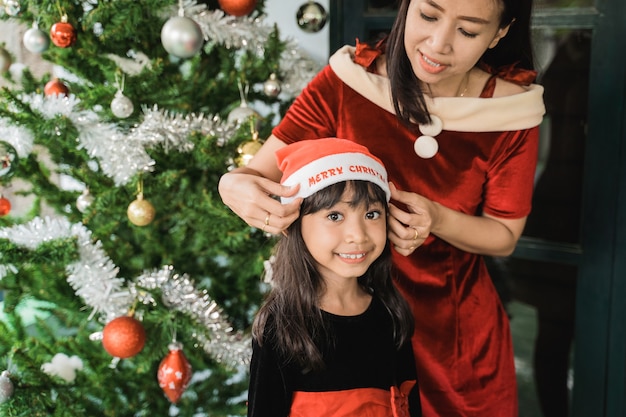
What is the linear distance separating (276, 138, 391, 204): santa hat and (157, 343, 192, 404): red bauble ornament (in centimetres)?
61

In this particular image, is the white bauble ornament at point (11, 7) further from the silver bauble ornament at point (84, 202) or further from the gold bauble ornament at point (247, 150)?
the gold bauble ornament at point (247, 150)

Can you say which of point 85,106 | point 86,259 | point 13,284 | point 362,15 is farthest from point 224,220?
point 362,15

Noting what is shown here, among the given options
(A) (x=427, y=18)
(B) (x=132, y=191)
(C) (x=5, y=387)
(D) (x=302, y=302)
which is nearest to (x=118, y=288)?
(B) (x=132, y=191)

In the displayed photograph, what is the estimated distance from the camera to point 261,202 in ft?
3.63

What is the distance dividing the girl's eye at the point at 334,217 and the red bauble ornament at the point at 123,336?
632 mm

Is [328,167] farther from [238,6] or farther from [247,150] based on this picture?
[238,6]

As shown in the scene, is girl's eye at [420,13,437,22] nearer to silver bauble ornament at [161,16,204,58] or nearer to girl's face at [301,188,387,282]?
girl's face at [301,188,387,282]

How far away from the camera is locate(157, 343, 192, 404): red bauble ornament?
1.52 meters

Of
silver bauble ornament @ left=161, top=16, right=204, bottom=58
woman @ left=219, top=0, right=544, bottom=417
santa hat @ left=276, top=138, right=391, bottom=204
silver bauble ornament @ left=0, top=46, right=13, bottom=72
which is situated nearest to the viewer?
santa hat @ left=276, top=138, right=391, bottom=204

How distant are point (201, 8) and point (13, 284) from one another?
87 centimetres

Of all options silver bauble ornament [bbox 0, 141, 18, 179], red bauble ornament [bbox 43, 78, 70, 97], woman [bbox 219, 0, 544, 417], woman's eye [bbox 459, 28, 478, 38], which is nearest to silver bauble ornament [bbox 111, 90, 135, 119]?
red bauble ornament [bbox 43, 78, 70, 97]

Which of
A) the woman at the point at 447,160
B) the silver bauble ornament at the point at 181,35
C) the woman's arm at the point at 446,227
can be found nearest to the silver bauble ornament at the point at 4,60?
the silver bauble ornament at the point at 181,35

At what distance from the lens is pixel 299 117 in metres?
1.35

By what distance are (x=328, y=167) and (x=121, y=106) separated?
2.05ft
